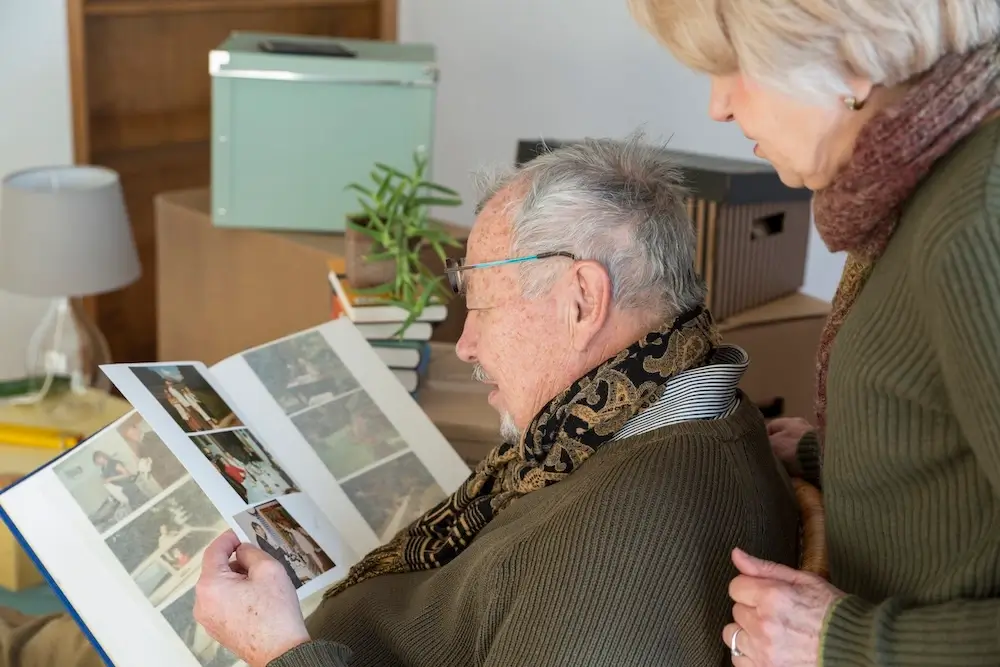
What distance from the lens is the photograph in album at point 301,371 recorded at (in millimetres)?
1424

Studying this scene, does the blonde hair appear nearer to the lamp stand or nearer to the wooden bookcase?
the lamp stand

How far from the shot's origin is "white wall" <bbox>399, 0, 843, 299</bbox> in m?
2.95

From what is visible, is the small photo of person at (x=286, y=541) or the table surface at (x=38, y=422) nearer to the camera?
the small photo of person at (x=286, y=541)

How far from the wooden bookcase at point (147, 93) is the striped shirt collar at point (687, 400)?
1.96 meters

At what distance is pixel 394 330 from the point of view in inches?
65.3

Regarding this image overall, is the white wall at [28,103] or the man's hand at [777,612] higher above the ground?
the white wall at [28,103]

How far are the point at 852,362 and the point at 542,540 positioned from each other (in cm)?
32

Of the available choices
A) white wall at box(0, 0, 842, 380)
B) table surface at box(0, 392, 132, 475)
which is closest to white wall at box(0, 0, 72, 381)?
white wall at box(0, 0, 842, 380)

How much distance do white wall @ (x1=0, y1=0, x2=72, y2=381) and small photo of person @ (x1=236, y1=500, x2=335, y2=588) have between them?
1602mm

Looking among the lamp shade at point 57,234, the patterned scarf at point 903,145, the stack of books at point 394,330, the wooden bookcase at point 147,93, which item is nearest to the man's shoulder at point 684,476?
the patterned scarf at point 903,145

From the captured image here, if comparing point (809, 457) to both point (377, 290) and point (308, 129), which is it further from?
point (308, 129)

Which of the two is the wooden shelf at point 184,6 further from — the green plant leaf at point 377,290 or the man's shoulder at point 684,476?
the man's shoulder at point 684,476

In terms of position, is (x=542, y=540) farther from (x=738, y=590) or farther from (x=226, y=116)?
(x=226, y=116)

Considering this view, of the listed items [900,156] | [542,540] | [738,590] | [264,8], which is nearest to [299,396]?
[542,540]
